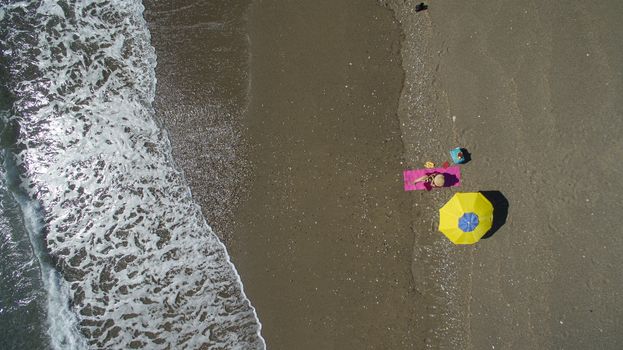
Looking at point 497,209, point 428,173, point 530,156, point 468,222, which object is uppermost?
point 530,156

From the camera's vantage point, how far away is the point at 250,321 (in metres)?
6.22

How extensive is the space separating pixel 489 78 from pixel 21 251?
7.83m

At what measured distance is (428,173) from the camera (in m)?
5.71

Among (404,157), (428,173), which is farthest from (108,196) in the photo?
(428,173)

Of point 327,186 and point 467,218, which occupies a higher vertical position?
point 327,186

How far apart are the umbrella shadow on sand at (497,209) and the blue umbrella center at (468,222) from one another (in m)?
0.55

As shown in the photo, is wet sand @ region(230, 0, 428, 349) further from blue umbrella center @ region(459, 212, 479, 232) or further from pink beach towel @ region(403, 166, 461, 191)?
blue umbrella center @ region(459, 212, 479, 232)

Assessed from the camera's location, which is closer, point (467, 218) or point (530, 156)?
point (467, 218)

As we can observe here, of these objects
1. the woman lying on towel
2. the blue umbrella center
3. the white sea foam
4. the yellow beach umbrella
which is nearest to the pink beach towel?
the woman lying on towel

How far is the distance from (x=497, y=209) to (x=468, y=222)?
2.28 ft

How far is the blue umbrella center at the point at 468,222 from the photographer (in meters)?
4.99

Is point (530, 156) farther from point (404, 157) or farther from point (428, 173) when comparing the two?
point (404, 157)

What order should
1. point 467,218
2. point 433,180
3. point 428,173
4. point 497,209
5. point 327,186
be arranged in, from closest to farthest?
1. point 467,218
2. point 497,209
3. point 433,180
4. point 428,173
5. point 327,186

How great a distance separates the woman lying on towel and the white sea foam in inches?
125
